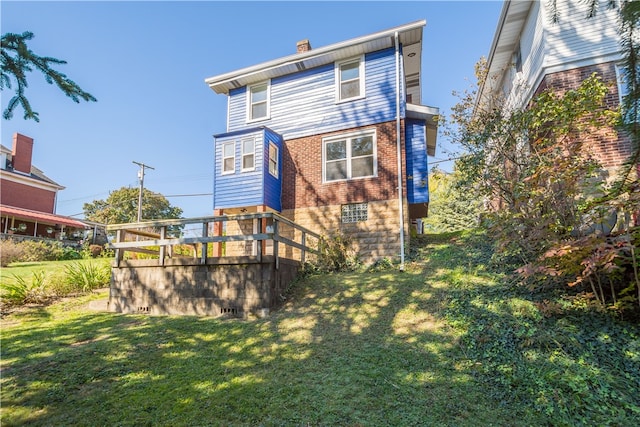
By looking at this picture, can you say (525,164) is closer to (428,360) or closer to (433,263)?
(433,263)

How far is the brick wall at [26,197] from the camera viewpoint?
82.1ft

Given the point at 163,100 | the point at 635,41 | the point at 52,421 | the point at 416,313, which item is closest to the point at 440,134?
the point at 416,313

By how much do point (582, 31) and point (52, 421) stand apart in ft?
46.6

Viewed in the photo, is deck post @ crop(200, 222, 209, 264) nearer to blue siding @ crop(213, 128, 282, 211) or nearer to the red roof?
blue siding @ crop(213, 128, 282, 211)

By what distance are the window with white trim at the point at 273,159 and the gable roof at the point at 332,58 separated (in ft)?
10.0

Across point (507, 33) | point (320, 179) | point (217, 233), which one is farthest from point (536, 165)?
point (217, 233)

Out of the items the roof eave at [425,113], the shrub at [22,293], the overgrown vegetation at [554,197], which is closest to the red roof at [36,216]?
the shrub at [22,293]

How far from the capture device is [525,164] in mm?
7473

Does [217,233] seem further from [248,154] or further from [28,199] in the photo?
[28,199]

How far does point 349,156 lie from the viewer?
39.8ft

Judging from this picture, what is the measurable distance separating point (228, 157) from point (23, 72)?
907 centimetres

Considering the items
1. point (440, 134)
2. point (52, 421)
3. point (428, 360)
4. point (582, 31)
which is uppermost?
point (582, 31)

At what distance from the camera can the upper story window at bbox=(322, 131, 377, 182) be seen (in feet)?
39.0

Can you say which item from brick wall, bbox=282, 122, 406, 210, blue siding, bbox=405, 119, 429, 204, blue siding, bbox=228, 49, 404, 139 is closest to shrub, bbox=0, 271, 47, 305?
brick wall, bbox=282, 122, 406, 210
